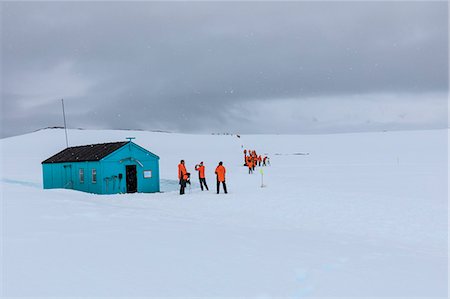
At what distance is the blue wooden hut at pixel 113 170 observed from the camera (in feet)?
82.0

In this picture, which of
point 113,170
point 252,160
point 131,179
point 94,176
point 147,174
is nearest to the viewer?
point 113,170

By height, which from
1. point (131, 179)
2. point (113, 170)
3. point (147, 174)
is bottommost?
point (131, 179)

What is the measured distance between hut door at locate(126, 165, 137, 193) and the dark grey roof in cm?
141

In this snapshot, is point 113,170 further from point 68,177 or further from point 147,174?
point 68,177

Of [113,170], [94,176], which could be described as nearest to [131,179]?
[113,170]

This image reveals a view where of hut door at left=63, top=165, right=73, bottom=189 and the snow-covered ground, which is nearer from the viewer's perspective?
the snow-covered ground

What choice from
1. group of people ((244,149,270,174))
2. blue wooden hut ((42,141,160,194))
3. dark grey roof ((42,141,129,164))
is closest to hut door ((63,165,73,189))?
blue wooden hut ((42,141,160,194))

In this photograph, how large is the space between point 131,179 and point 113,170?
1140 millimetres

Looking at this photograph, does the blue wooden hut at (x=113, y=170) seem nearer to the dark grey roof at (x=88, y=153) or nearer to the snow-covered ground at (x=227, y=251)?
the dark grey roof at (x=88, y=153)

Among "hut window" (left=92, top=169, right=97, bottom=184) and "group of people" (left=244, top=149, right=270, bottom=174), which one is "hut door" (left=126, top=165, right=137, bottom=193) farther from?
"group of people" (left=244, top=149, right=270, bottom=174)

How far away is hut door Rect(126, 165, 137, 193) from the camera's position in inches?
1010

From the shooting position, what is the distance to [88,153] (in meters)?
27.1

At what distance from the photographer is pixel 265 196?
20.7m

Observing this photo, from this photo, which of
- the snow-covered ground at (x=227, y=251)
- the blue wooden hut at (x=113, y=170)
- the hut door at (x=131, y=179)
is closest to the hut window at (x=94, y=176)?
the blue wooden hut at (x=113, y=170)
